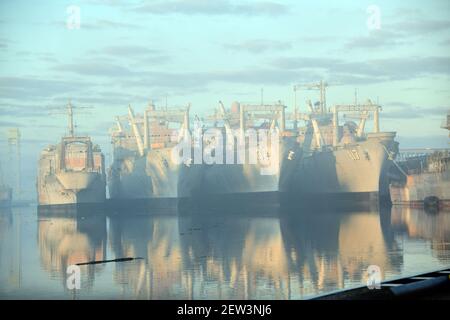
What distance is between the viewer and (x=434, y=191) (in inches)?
2899

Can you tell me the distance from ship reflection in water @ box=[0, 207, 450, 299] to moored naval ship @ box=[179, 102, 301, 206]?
31272 millimetres

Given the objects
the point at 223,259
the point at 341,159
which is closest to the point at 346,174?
the point at 341,159

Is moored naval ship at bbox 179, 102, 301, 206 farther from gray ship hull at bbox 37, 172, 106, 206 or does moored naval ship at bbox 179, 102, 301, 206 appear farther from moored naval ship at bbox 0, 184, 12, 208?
moored naval ship at bbox 0, 184, 12, 208

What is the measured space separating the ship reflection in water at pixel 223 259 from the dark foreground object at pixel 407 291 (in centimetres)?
392

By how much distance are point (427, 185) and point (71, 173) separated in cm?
4207

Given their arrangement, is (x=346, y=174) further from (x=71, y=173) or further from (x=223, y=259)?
(x=223, y=259)

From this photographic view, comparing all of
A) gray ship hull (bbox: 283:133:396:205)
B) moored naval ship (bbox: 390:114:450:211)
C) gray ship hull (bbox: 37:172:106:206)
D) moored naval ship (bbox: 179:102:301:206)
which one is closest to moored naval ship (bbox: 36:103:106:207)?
gray ship hull (bbox: 37:172:106:206)

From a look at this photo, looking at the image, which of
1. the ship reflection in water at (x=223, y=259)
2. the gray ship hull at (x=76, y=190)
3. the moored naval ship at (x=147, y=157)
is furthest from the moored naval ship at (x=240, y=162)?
the ship reflection in water at (x=223, y=259)

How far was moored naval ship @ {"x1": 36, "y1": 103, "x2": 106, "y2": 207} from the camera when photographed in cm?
9481

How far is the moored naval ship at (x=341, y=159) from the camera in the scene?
85.7 meters

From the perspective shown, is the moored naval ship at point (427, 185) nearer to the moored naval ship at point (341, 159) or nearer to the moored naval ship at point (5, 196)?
the moored naval ship at point (341, 159)

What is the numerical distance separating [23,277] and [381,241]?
18.9 metres
